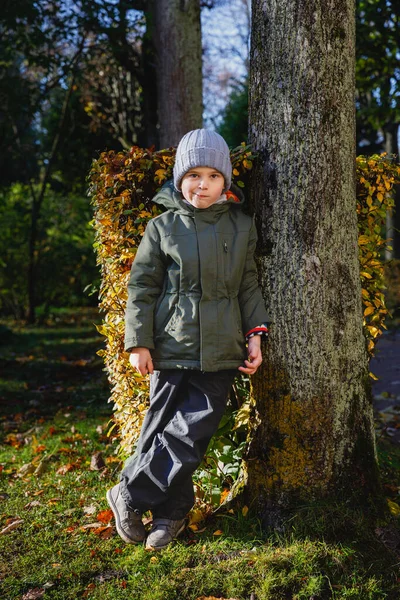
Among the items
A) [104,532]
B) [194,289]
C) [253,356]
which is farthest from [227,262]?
[104,532]

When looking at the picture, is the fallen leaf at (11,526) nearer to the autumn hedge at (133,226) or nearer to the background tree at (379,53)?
the autumn hedge at (133,226)

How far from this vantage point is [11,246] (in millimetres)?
12062

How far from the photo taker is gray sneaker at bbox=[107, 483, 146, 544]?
3010mm

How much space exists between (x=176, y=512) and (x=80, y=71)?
8.51 meters

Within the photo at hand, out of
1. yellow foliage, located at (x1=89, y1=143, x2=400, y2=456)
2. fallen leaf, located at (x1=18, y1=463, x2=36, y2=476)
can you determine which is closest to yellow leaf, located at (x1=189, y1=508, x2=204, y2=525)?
yellow foliage, located at (x1=89, y1=143, x2=400, y2=456)

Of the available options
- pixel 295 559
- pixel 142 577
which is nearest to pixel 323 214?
pixel 295 559

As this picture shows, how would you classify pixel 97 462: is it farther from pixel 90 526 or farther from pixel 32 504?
pixel 90 526

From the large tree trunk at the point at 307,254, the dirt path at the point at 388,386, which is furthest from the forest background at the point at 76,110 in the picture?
the large tree trunk at the point at 307,254

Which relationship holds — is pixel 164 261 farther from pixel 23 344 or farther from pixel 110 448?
pixel 23 344

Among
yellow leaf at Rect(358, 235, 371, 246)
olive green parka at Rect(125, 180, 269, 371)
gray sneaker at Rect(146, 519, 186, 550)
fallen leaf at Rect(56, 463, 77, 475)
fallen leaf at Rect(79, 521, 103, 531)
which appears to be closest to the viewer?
olive green parka at Rect(125, 180, 269, 371)

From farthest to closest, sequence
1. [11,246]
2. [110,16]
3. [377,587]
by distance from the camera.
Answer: [11,246] < [110,16] < [377,587]

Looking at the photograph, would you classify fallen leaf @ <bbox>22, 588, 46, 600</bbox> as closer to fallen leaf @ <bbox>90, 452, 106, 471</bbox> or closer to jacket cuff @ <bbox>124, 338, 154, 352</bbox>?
jacket cuff @ <bbox>124, 338, 154, 352</bbox>

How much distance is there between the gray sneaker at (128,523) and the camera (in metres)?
3.01

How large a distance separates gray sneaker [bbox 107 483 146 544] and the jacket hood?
1460 mm
